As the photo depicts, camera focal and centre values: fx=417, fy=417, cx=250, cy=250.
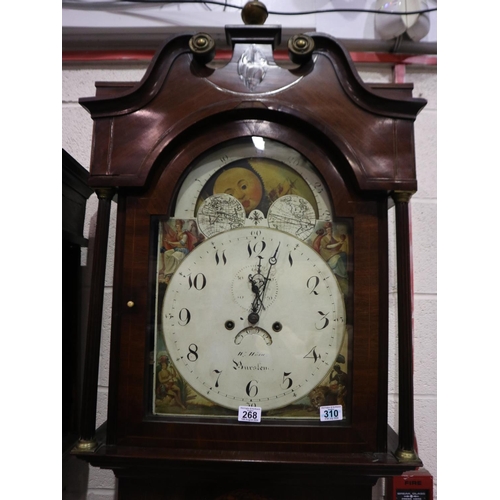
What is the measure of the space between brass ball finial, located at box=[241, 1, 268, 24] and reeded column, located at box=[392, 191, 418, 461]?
17.7 inches

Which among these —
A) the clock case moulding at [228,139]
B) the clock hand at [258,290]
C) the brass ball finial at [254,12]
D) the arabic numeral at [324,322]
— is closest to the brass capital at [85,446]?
the clock case moulding at [228,139]

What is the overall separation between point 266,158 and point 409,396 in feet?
1.73

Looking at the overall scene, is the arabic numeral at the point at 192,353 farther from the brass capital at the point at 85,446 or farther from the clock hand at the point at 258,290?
the brass capital at the point at 85,446

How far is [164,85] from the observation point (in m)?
0.82

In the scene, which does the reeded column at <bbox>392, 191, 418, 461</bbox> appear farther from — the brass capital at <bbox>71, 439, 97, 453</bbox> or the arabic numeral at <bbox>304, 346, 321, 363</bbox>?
the brass capital at <bbox>71, 439, 97, 453</bbox>

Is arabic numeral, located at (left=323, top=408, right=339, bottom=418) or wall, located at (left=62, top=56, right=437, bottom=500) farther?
wall, located at (left=62, top=56, right=437, bottom=500)

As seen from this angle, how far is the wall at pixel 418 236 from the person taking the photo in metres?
1.11

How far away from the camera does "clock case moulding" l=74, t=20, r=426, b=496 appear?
30.3 inches

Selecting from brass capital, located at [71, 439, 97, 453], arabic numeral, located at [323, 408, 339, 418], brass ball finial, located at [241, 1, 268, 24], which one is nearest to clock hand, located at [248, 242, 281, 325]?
arabic numeral, located at [323, 408, 339, 418]

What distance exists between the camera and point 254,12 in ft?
2.77

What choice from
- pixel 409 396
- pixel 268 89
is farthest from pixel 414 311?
pixel 268 89

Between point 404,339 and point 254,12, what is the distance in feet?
2.32

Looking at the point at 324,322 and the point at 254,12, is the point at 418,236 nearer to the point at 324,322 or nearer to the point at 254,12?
the point at 324,322

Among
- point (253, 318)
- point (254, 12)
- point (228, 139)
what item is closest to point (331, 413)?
point (253, 318)
